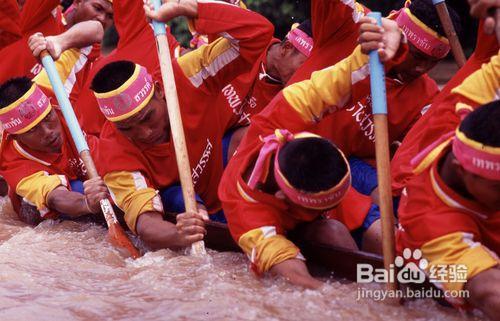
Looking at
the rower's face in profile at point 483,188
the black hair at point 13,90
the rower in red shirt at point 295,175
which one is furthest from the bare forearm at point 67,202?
the rower's face in profile at point 483,188

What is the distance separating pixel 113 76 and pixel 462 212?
2081 mm

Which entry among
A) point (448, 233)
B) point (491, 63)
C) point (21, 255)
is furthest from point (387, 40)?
point (21, 255)

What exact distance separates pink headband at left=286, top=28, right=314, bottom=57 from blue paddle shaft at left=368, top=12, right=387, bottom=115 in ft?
4.73

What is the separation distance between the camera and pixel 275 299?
3.53 m

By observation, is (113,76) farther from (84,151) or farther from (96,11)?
(96,11)

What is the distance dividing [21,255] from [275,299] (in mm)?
1696

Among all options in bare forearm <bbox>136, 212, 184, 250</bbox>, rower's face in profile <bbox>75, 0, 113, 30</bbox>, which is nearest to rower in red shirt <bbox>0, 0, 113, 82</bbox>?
rower's face in profile <bbox>75, 0, 113, 30</bbox>

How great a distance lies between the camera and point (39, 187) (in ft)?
16.6

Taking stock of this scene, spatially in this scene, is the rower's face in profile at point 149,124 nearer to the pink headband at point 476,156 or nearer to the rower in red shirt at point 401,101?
the rower in red shirt at point 401,101

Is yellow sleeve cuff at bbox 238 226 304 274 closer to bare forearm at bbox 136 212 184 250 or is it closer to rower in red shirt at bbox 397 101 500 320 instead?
rower in red shirt at bbox 397 101 500 320

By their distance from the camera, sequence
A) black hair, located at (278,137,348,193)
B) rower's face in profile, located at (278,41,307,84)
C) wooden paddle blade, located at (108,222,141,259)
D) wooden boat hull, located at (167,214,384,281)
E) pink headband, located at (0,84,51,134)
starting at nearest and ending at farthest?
black hair, located at (278,137,348,193) → wooden boat hull, located at (167,214,384,281) → wooden paddle blade, located at (108,222,141,259) → rower's face in profile, located at (278,41,307,84) → pink headband, located at (0,84,51,134)

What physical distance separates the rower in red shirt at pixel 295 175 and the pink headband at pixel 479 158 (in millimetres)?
617

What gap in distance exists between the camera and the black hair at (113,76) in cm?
435

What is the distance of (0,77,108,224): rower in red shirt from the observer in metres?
5.05
